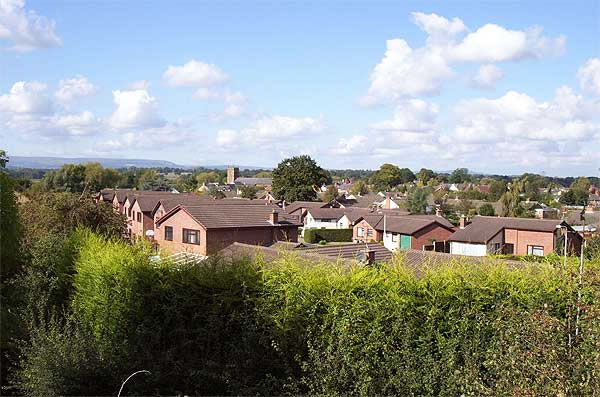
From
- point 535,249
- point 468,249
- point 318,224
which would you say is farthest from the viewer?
point 318,224

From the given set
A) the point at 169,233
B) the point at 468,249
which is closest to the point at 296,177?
the point at 468,249

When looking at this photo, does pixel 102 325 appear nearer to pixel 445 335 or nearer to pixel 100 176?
pixel 445 335

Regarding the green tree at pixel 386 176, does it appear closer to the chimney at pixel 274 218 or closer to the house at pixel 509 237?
the house at pixel 509 237

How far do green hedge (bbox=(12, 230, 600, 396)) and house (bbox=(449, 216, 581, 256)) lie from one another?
2895 centimetres

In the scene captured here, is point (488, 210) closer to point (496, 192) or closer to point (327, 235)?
point (327, 235)

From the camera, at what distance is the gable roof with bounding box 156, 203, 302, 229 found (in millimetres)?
29927

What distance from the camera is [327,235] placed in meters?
50.8

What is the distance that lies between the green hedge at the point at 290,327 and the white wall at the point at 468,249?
2904 centimetres

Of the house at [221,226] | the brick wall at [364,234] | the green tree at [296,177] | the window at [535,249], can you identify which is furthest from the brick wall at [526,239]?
the green tree at [296,177]

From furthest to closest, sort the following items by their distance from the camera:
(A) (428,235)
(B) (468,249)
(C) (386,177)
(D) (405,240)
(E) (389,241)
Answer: (C) (386,177) < (E) (389,241) < (D) (405,240) < (A) (428,235) < (B) (468,249)

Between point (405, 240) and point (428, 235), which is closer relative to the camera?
point (428, 235)

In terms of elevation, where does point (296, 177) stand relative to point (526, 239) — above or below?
above

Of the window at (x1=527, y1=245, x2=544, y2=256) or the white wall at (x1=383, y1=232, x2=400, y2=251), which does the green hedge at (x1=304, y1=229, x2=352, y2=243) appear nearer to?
the white wall at (x1=383, y1=232, x2=400, y2=251)

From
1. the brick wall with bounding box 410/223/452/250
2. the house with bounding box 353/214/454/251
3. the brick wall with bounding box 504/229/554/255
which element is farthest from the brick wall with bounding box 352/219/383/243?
the brick wall with bounding box 504/229/554/255
